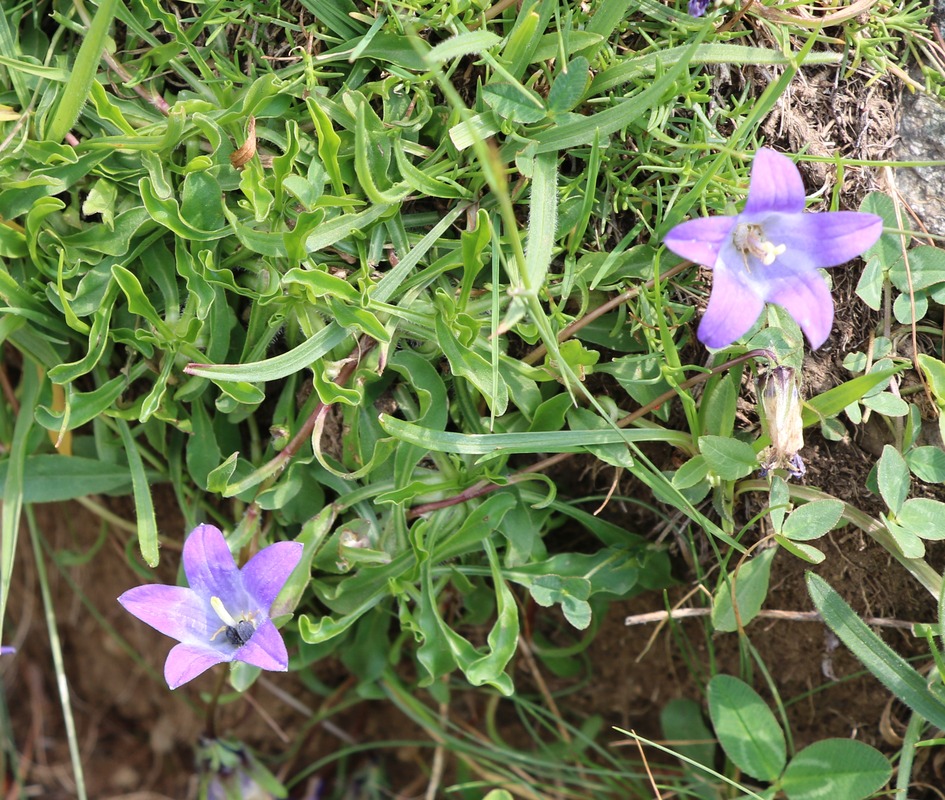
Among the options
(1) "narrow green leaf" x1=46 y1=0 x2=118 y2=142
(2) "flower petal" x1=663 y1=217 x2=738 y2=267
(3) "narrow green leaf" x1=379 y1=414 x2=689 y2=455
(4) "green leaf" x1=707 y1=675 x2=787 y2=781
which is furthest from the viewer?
(4) "green leaf" x1=707 y1=675 x2=787 y2=781

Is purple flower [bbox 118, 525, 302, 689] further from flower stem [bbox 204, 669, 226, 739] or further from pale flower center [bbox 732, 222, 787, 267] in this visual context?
pale flower center [bbox 732, 222, 787, 267]

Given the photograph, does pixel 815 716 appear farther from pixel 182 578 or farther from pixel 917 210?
pixel 182 578

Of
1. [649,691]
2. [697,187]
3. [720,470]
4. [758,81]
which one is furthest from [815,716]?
[758,81]

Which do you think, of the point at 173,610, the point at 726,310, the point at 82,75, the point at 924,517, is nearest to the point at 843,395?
the point at 924,517

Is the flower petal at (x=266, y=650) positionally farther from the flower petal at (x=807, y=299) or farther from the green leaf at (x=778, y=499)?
the flower petal at (x=807, y=299)

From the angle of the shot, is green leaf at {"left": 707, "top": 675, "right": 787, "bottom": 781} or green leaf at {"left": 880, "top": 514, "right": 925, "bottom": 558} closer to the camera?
green leaf at {"left": 880, "top": 514, "right": 925, "bottom": 558}

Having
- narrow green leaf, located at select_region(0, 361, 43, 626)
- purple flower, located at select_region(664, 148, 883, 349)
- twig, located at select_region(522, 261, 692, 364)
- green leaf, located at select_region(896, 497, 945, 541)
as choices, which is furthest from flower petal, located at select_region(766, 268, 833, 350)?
narrow green leaf, located at select_region(0, 361, 43, 626)

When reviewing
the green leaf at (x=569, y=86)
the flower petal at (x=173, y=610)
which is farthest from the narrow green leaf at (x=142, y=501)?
the green leaf at (x=569, y=86)

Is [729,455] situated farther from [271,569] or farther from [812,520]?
[271,569]
